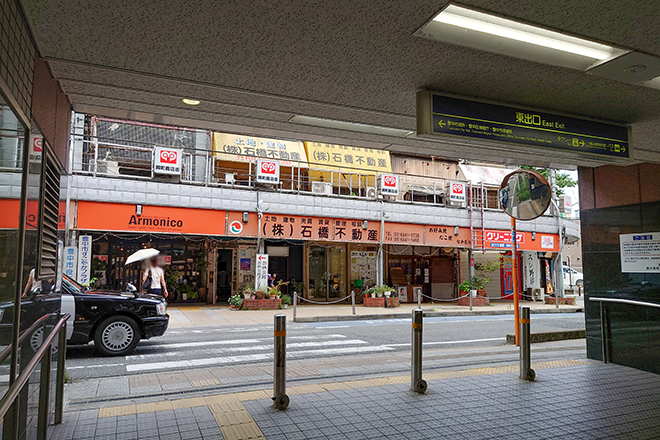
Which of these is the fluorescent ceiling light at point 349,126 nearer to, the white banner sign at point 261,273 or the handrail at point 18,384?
the handrail at point 18,384

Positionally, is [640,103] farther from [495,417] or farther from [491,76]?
[495,417]

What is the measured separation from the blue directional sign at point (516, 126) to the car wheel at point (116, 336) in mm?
7124

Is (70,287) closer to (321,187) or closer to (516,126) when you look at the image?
(516,126)

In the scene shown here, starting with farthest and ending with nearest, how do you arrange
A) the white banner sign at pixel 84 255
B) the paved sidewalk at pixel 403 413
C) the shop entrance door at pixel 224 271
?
the shop entrance door at pixel 224 271
the white banner sign at pixel 84 255
the paved sidewalk at pixel 403 413

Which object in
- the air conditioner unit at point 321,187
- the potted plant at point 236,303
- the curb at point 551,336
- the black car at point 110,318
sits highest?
the air conditioner unit at point 321,187

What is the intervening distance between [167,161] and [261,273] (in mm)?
5498

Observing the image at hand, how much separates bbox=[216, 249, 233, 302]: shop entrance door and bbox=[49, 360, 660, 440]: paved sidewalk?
1544cm

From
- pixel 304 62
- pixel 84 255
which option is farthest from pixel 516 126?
pixel 84 255

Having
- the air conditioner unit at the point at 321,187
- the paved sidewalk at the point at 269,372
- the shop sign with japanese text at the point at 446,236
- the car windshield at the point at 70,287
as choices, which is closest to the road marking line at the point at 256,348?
the paved sidewalk at the point at 269,372

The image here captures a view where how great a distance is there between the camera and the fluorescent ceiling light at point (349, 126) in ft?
19.9

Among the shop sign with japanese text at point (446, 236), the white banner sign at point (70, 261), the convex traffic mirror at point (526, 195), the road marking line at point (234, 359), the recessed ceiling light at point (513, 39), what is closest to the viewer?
the recessed ceiling light at point (513, 39)

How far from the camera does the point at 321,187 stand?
846 inches

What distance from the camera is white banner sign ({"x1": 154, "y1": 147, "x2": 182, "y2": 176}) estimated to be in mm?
17578

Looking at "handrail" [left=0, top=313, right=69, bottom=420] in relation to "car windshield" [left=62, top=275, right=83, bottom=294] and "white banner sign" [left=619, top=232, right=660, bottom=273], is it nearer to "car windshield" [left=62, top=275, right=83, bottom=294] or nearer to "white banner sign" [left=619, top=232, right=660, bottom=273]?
"car windshield" [left=62, top=275, right=83, bottom=294]
